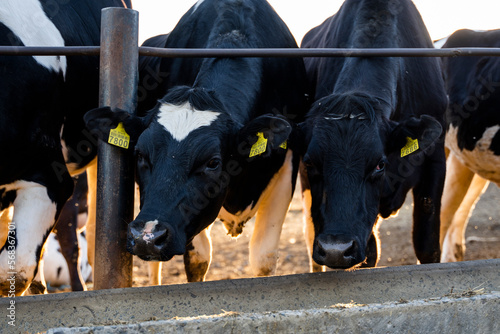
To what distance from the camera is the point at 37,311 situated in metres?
2.39

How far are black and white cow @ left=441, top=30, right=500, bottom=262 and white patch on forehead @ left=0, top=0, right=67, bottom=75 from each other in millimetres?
3397

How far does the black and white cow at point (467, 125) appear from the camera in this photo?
5273 millimetres

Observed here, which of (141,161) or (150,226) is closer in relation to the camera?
(150,226)

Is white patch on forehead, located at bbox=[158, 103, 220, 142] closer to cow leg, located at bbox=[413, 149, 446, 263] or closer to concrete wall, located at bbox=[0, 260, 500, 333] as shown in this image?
concrete wall, located at bbox=[0, 260, 500, 333]

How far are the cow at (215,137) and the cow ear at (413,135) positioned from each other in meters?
0.57

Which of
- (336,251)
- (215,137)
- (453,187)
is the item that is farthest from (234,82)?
(453,187)

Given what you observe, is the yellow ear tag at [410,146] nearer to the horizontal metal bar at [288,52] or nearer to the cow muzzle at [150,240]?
the horizontal metal bar at [288,52]

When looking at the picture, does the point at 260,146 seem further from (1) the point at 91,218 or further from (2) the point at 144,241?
(1) the point at 91,218

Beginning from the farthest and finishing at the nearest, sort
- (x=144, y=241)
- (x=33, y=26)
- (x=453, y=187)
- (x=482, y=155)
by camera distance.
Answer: (x=453, y=187)
(x=482, y=155)
(x=33, y=26)
(x=144, y=241)

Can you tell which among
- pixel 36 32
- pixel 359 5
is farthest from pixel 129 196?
pixel 359 5

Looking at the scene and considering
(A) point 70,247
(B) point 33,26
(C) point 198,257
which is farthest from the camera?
(A) point 70,247

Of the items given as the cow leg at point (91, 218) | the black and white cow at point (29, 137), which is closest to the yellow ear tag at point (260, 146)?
the black and white cow at point (29, 137)

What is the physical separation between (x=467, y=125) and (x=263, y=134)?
9.46 ft

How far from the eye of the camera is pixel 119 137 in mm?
3002
